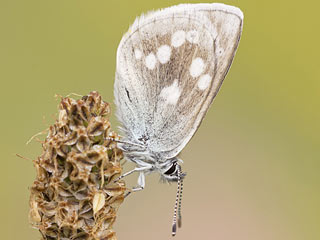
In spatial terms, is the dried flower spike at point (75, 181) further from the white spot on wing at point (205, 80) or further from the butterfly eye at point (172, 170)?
the white spot on wing at point (205, 80)

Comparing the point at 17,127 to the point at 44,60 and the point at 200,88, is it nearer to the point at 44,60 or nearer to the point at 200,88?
the point at 44,60

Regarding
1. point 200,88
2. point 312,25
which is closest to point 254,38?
point 312,25

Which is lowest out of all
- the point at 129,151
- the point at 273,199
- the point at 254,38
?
the point at 129,151

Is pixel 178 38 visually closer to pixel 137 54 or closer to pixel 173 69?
pixel 173 69

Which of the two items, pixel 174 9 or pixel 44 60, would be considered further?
pixel 44 60

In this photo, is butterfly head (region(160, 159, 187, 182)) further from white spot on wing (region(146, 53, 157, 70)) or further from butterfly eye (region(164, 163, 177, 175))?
white spot on wing (region(146, 53, 157, 70))

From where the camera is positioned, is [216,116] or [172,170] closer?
[172,170]

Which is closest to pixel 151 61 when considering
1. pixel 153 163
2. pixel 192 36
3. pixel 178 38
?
pixel 178 38
